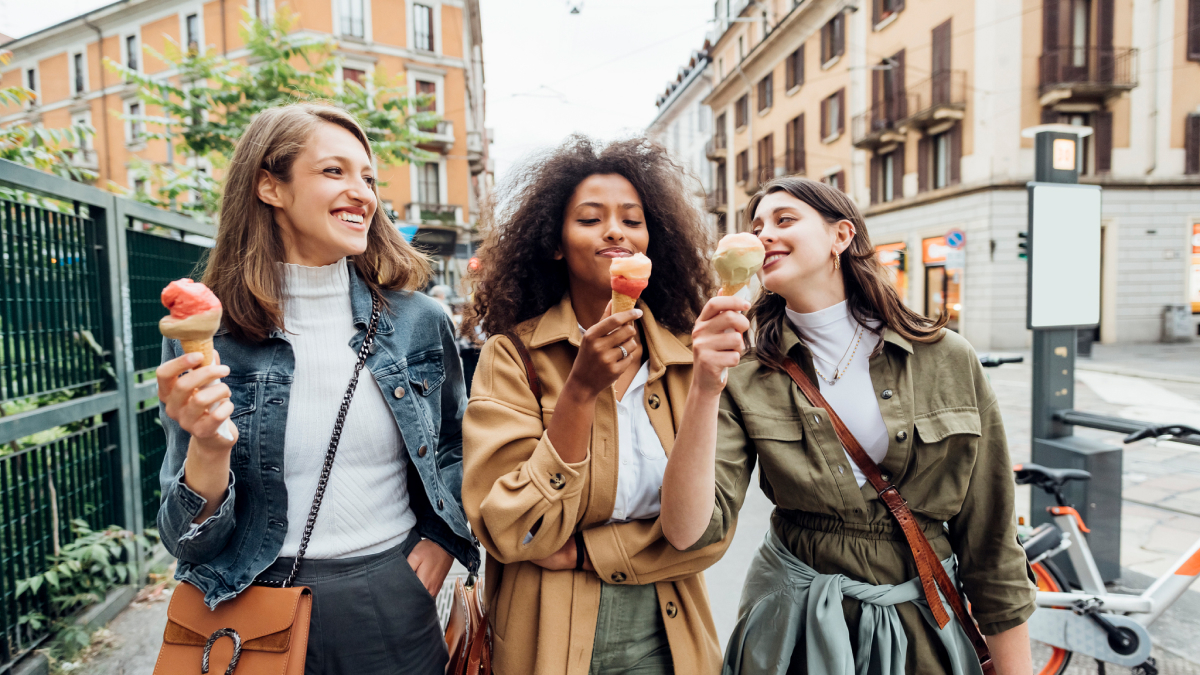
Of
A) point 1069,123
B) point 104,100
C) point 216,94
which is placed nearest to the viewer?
point 216,94

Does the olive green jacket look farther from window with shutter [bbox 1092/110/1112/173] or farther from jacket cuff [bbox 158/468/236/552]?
window with shutter [bbox 1092/110/1112/173]

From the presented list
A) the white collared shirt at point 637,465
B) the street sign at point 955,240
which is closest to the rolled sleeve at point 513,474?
the white collared shirt at point 637,465

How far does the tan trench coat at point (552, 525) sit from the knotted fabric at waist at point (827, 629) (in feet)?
0.37

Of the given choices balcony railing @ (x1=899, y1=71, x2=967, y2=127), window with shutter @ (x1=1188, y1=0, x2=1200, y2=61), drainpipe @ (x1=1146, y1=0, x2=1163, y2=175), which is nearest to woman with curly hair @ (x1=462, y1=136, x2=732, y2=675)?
balcony railing @ (x1=899, y1=71, x2=967, y2=127)

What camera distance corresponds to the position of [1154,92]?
685 inches

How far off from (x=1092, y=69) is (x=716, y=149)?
1961cm

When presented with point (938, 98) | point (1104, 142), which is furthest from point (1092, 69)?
point (938, 98)

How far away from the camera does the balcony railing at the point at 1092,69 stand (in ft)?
56.3

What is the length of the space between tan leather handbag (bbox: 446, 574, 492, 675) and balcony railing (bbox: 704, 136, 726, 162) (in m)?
35.7

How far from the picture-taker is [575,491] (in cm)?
144

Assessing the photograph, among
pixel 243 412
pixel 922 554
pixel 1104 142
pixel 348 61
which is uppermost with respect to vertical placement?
pixel 348 61

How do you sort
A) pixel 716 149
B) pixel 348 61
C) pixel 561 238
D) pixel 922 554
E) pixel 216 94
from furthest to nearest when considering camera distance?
pixel 716 149
pixel 348 61
pixel 216 94
pixel 561 238
pixel 922 554

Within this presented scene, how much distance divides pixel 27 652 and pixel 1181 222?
2383 centimetres

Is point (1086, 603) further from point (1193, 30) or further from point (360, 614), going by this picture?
point (1193, 30)
